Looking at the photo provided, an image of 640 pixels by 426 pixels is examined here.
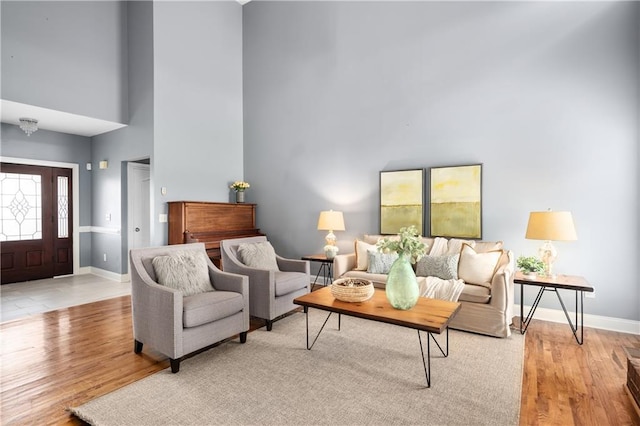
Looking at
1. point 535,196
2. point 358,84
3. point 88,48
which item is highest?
point 88,48

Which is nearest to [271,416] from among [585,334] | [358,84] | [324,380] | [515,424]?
[324,380]

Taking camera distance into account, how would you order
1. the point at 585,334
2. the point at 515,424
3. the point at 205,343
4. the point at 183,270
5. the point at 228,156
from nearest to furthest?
1. the point at 515,424
2. the point at 205,343
3. the point at 183,270
4. the point at 585,334
5. the point at 228,156

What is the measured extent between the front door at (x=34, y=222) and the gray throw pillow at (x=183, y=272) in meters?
4.45

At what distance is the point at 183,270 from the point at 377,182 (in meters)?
2.98

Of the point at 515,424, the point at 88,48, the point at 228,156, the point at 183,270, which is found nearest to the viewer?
the point at 515,424

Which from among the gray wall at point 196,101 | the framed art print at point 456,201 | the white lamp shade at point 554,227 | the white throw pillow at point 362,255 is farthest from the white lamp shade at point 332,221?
the white lamp shade at point 554,227

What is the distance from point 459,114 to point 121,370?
4.44 meters

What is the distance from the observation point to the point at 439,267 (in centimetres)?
371

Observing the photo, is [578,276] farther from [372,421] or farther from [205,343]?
[205,343]

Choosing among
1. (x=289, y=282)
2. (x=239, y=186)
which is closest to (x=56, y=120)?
(x=239, y=186)

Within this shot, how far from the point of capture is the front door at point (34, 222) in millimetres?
5477

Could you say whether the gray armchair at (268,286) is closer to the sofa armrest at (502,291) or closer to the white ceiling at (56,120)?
the sofa armrest at (502,291)

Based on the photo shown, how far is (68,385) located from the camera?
7.74 feet

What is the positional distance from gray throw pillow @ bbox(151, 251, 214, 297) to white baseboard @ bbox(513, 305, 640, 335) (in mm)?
3474
